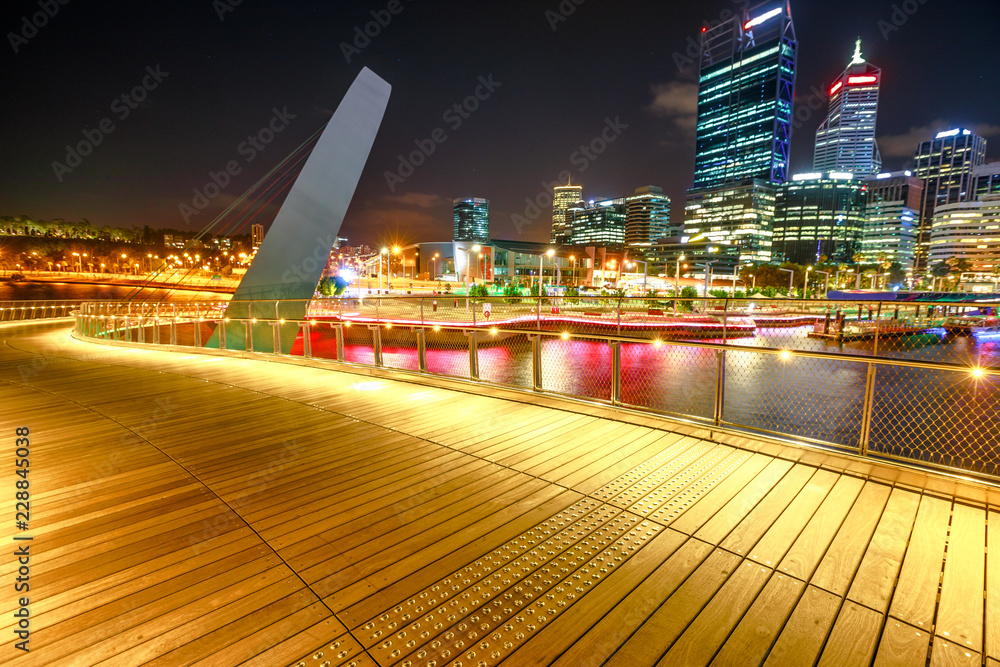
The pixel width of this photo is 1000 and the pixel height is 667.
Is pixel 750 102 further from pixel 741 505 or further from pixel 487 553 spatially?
pixel 487 553

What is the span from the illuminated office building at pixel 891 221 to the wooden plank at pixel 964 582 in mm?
179147

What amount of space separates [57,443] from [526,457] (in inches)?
181

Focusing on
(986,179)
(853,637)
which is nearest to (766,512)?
(853,637)

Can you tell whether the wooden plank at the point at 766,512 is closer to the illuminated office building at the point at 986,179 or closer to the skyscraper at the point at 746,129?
the skyscraper at the point at 746,129

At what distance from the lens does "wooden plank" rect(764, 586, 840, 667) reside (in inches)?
72.4

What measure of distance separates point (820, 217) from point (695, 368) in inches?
6107

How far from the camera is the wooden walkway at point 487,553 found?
75.2 inches

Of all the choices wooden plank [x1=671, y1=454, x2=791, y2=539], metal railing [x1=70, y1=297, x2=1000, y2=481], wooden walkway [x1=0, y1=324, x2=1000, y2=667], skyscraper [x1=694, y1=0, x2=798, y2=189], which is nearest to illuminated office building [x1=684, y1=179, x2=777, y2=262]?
skyscraper [x1=694, y1=0, x2=798, y2=189]

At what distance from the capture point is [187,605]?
2123mm

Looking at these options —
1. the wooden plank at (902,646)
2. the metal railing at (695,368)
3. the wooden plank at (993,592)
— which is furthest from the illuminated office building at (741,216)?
the wooden plank at (902,646)

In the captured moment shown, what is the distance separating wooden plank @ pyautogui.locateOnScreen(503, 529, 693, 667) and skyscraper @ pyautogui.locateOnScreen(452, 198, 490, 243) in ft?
608

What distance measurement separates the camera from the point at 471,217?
18500 cm

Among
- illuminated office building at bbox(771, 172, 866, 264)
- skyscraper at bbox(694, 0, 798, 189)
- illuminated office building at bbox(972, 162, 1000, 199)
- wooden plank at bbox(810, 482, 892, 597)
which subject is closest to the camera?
wooden plank at bbox(810, 482, 892, 597)

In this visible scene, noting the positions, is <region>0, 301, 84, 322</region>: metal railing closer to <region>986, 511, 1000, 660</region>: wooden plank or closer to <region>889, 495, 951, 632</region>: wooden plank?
<region>889, 495, 951, 632</region>: wooden plank
